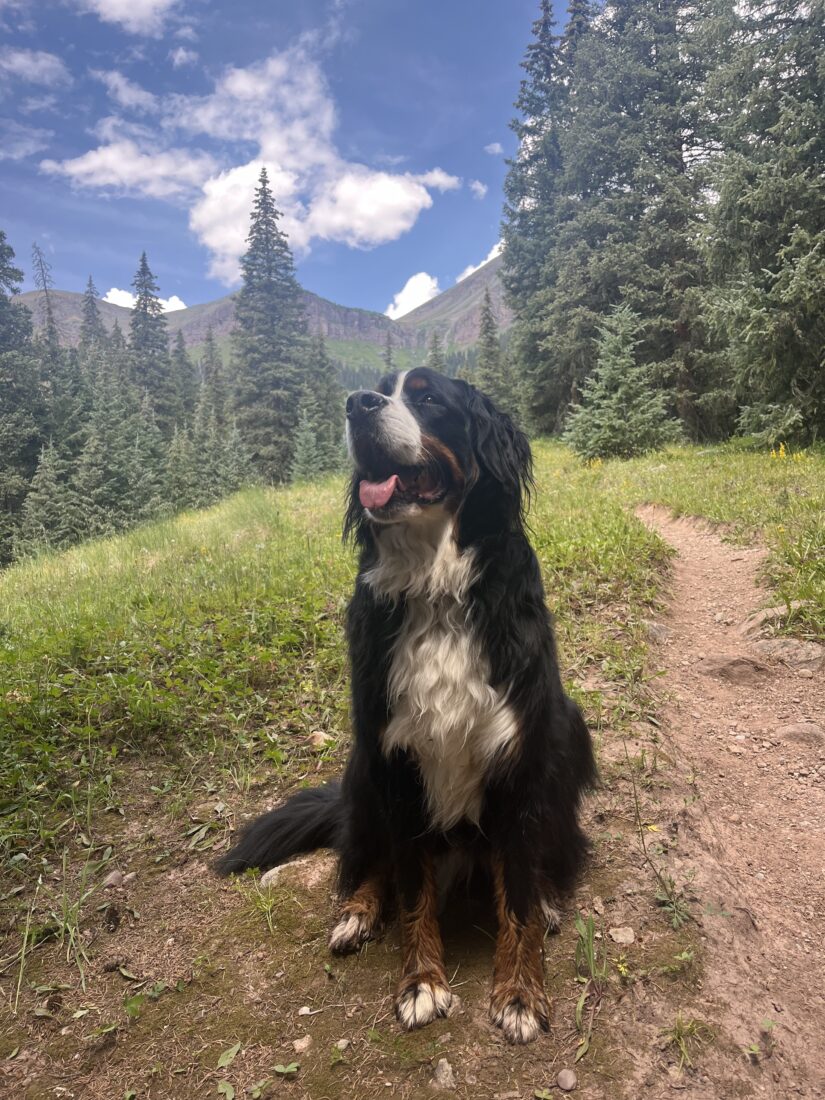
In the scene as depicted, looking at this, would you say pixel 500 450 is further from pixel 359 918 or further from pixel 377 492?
pixel 359 918

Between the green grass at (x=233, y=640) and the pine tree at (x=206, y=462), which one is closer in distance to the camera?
the green grass at (x=233, y=640)

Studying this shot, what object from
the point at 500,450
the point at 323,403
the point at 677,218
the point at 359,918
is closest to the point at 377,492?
the point at 500,450

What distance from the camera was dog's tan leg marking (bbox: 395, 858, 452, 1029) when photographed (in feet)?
6.43

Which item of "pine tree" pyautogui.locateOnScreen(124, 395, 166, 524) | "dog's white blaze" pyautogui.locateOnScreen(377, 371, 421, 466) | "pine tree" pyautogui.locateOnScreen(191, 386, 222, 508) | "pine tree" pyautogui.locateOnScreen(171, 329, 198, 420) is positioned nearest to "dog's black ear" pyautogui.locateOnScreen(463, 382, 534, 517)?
"dog's white blaze" pyautogui.locateOnScreen(377, 371, 421, 466)

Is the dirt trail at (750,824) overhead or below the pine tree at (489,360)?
below

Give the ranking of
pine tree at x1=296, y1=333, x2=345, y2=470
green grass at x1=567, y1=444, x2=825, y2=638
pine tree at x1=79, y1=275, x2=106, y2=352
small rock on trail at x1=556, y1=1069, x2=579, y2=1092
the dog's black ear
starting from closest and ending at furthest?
Result: small rock on trail at x1=556, y1=1069, x2=579, y2=1092 < the dog's black ear < green grass at x1=567, y1=444, x2=825, y2=638 < pine tree at x1=296, y1=333, x2=345, y2=470 < pine tree at x1=79, y1=275, x2=106, y2=352

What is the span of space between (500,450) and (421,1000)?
1996mm

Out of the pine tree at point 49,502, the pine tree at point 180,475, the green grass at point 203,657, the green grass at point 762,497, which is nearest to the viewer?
the green grass at point 203,657

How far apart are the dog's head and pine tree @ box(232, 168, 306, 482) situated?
2693 cm

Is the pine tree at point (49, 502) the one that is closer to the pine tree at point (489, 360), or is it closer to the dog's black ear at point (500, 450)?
the dog's black ear at point (500, 450)

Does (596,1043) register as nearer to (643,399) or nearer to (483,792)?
(483,792)

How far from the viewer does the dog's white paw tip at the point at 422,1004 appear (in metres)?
1.94

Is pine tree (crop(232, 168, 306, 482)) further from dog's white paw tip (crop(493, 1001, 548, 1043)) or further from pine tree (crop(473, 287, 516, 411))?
dog's white paw tip (crop(493, 1001, 548, 1043))

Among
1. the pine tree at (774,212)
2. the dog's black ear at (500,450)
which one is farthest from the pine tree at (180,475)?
the dog's black ear at (500,450)
